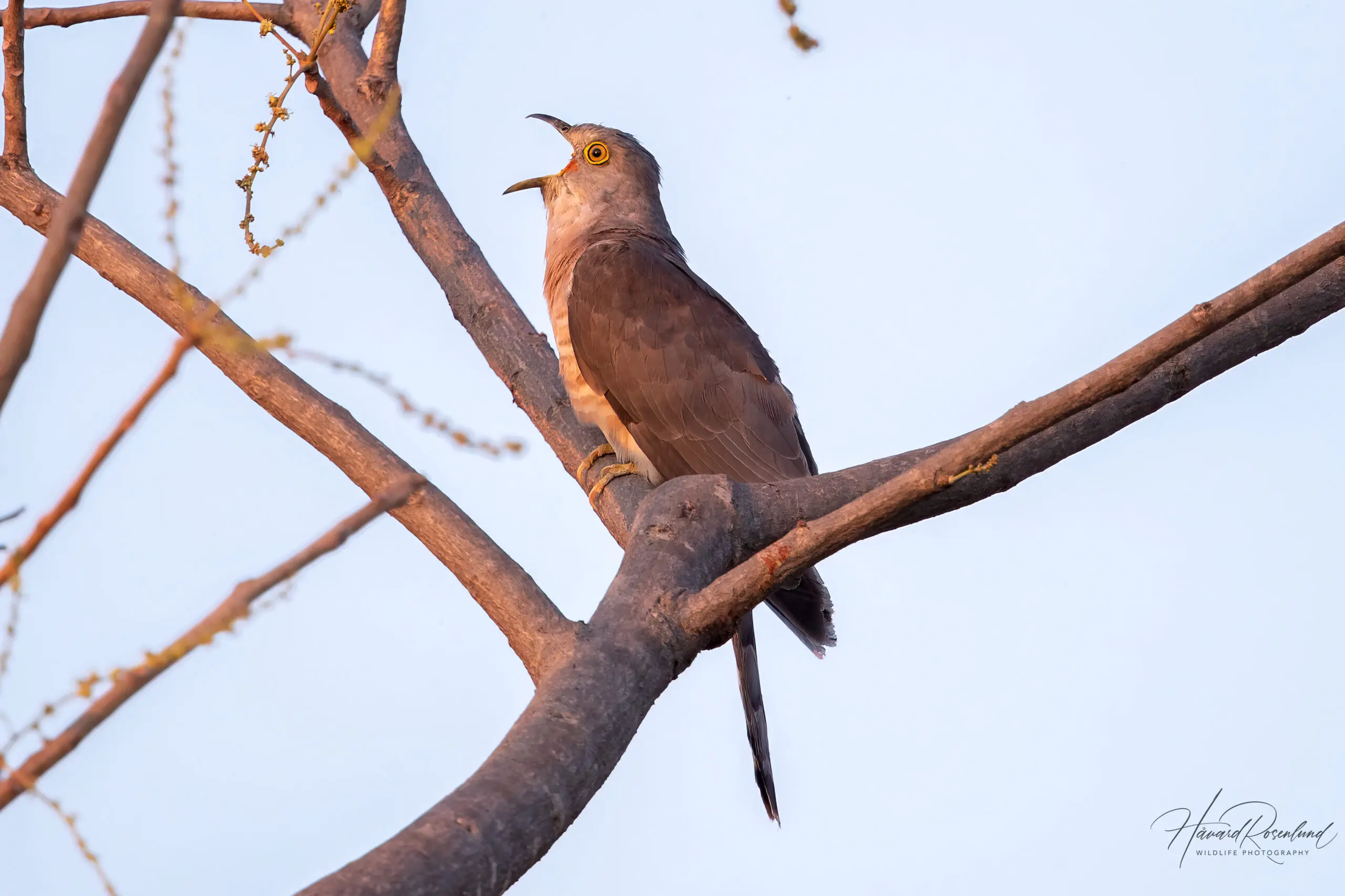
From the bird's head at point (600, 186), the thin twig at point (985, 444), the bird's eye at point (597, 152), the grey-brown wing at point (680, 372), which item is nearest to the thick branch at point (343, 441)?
A: the thin twig at point (985, 444)

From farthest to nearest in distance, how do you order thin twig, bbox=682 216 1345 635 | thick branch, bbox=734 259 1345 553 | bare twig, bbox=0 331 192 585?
thick branch, bbox=734 259 1345 553 < thin twig, bbox=682 216 1345 635 < bare twig, bbox=0 331 192 585

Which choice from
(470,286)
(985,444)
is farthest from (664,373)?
(985,444)

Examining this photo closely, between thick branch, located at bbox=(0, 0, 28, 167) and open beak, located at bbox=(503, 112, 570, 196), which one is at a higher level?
open beak, located at bbox=(503, 112, 570, 196)

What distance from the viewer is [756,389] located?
15.1ft

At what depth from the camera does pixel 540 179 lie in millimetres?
5738

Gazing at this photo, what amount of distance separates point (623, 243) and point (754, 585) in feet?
9.77

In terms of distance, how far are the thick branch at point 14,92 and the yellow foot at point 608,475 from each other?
2015mm

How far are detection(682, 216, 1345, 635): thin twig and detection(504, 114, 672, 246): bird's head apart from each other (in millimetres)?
3506

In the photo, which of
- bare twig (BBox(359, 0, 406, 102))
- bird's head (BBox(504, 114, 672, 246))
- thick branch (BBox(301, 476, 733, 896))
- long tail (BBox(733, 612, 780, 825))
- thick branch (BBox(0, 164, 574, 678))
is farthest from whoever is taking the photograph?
bird's head (BBox(504, 114, 672, 246))

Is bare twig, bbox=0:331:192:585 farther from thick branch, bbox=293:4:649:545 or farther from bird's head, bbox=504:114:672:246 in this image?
bird's head, bbox=504:114:672:246

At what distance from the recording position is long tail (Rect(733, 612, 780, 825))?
11.6 feet

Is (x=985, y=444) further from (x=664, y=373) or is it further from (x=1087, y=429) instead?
(x=664, y=373)

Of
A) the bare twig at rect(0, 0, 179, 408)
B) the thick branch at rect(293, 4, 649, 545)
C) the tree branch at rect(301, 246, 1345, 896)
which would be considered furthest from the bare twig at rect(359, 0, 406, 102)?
the bare twig at rect(0, 0, 179, 408)

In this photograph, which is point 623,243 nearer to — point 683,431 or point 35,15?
point 683,431
